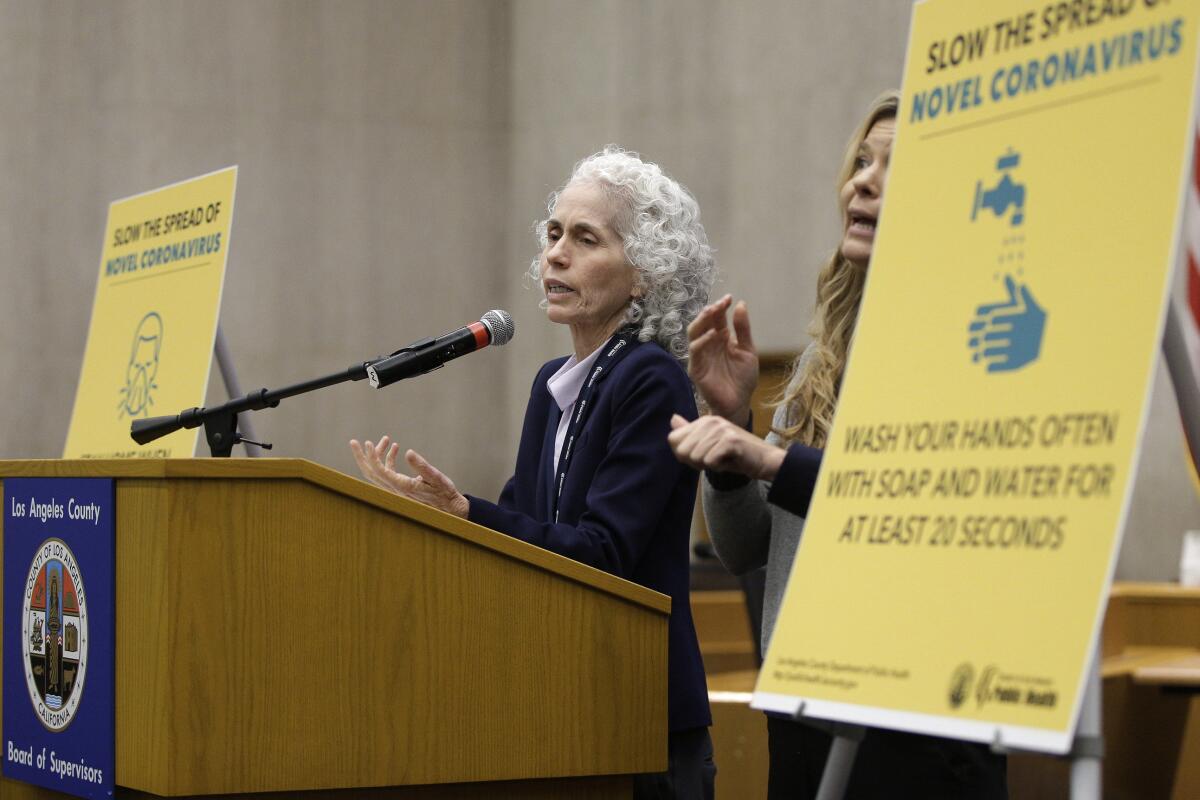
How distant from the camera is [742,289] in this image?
25.4ft

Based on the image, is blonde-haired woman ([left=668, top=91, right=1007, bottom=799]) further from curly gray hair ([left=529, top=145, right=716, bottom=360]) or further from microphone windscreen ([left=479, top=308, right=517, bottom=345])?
microphone windscreen ([left=479, top=308, right=517, bottom=345])

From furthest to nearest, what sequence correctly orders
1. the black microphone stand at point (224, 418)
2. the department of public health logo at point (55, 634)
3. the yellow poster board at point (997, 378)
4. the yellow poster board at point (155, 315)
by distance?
the yellow poster board at point (155, 315)
the black microphone stand at point (224, 418)
the department of public health logo at point (55, 634)
the yellow poster board at point (997, 378)

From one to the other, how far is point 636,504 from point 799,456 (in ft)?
1.63

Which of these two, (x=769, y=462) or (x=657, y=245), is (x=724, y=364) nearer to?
(x=769, y=462)

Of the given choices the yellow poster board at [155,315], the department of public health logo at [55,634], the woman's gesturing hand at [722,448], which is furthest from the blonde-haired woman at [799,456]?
the yellow poster board at [155,315]

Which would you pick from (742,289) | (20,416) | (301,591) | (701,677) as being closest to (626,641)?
(701,677)

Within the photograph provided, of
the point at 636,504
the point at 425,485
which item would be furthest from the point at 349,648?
the point at 636,504

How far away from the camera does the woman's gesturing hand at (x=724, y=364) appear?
1.99 meters

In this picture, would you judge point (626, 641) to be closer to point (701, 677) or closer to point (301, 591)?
point (701, 677)

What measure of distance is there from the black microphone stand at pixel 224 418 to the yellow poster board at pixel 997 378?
0.93 metres

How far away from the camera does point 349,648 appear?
1.88 meters

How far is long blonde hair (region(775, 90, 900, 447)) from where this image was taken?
80.8 inches

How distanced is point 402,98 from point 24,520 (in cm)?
666

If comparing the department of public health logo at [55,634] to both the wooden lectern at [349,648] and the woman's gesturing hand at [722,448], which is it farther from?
the woman's gesturing hand at [722,448]
